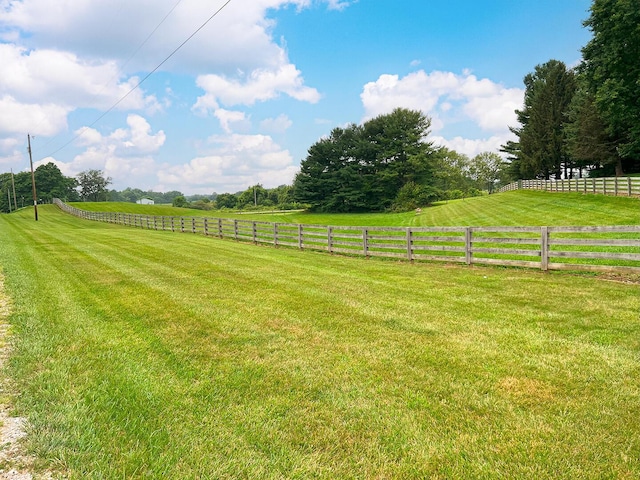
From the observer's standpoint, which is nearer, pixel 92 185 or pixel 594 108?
pixel 594 108

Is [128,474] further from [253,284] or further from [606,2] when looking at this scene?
[606,2]

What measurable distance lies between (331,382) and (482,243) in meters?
11.7

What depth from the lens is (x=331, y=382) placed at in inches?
140

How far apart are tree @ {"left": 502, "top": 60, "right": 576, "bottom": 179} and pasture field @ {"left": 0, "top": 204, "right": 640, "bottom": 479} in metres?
48.2

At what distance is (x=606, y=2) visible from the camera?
25.8 meters

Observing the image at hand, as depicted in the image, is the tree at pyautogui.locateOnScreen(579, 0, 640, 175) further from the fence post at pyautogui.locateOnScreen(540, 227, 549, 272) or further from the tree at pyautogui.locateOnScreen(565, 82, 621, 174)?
the fence post at pyautogui.locateOnScreen(540, 227, 549, 272)

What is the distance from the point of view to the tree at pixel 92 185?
12619 cm

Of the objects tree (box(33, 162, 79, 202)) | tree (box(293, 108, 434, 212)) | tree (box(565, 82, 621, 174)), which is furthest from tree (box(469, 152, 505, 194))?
tree (box(33, 162, 79, 202))

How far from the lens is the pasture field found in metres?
2.53

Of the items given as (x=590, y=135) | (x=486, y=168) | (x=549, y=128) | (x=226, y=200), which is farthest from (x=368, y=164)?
(x=226, y=200)

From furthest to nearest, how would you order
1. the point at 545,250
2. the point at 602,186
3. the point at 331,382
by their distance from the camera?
1. the point at 602,186
2. the point at 545,250
3. the point at 331,382

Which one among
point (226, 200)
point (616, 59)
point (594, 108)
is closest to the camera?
point (616, 59)

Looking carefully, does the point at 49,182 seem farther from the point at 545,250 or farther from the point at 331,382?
the point at 331,382

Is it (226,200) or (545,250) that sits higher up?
(226,200)
